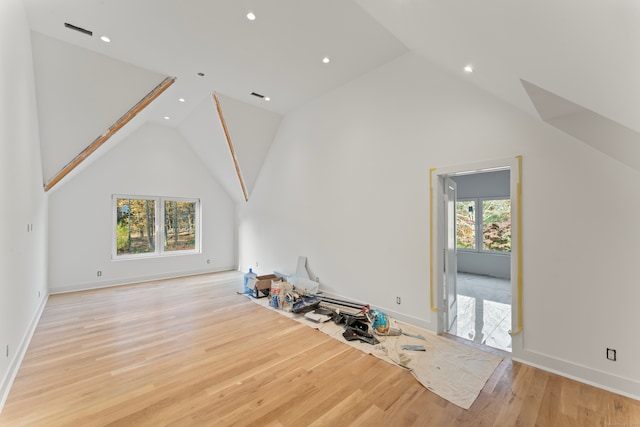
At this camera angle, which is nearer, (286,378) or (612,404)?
(612,404)

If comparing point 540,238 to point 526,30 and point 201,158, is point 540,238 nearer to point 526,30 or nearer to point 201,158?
point 526,30

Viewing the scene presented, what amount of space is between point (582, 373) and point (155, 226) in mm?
7729

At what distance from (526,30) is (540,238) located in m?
2.03

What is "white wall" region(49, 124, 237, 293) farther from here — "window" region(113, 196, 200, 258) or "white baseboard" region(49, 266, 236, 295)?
"window" region(113, 196, 200, 258)

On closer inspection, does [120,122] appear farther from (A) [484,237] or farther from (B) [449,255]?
(A) [484,237]

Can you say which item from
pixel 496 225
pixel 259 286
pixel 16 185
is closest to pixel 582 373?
pixel 259 286

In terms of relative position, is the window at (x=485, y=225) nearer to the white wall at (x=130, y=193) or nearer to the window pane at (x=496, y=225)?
the window pane at (x=496, y=225)

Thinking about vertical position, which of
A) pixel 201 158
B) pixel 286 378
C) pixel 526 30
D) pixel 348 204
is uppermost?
pixel 201 158

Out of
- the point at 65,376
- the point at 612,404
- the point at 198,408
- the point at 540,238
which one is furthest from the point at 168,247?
the point at 612,404

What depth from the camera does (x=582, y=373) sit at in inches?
96.7

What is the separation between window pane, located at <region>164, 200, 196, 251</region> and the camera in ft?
22.4

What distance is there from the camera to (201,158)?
7.08 meters

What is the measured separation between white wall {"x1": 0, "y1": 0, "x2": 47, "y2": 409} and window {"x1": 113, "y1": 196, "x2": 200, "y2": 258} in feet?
8.38

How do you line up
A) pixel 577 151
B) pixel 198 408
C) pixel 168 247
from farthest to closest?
1. pixel 168 247
2. pixel 577 151
3. pixel 198 408
